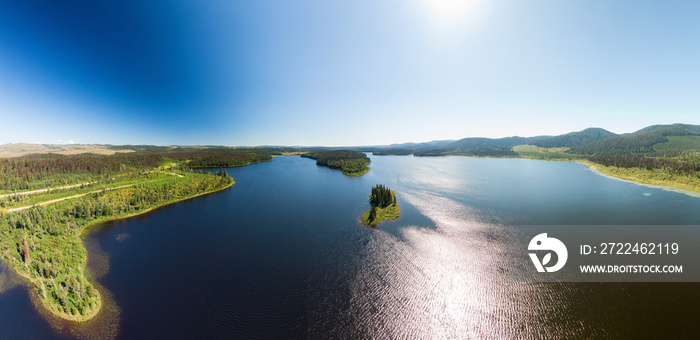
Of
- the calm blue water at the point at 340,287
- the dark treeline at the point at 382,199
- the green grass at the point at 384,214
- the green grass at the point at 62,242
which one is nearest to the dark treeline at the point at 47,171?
the green grass at the point at 62,242

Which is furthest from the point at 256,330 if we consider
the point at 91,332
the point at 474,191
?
the point at 474,191

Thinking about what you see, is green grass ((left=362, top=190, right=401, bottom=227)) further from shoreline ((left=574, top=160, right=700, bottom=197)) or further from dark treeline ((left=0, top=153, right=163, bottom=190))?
dark treeline ((left=0, top=153, right=163, bottom=190))

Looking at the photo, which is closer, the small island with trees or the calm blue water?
the calm blue water

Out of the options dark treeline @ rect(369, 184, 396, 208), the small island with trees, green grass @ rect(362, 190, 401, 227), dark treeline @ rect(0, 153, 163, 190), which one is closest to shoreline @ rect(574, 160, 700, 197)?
green grass @ rect(362, 190, 401, 227)

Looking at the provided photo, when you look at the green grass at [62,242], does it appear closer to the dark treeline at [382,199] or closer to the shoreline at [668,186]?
the dark treeline at [382,199]

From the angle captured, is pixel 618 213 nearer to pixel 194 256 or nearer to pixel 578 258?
pixel 578 258

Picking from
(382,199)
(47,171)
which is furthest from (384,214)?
(47,171)

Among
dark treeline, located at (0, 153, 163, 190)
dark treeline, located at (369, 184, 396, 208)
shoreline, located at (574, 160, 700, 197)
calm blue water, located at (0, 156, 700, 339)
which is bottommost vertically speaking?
calm blue water, located at (0, 156, 700, 339)

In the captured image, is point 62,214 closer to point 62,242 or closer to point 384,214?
point 62,242
